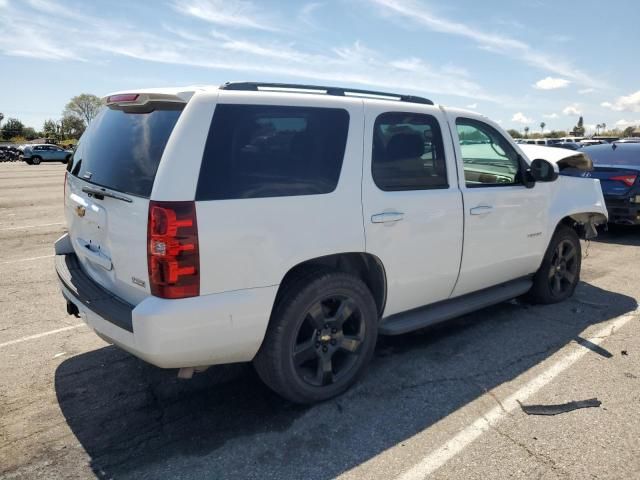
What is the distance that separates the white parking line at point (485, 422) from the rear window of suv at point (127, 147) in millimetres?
2072

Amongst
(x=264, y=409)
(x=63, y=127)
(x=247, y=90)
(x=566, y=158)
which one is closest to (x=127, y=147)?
(x=247, y=90)

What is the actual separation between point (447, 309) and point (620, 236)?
678 centimetres

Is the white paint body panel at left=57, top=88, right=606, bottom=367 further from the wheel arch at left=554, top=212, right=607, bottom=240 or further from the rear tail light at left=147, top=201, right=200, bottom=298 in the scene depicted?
the wheel arch at left=554, top=212, right=607, bottom=240

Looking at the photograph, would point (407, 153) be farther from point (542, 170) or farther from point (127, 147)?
point (127, 147)

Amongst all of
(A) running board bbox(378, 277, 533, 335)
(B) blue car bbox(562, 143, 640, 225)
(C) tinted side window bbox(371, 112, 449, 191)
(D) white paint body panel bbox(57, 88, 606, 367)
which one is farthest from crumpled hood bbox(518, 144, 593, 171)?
(B) blue car bbox(562, 143, 640, 225)

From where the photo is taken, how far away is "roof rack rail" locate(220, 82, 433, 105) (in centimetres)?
304

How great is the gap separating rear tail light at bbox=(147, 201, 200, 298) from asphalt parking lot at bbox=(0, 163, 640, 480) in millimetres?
965

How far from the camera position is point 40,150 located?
39438 millimetres

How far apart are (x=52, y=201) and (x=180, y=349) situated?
12732 millimetres

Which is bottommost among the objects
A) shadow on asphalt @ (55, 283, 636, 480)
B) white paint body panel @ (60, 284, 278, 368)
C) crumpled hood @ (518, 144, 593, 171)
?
shadow on asphalt @ (55, 283, 636, 480)

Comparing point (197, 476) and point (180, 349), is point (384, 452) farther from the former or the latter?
point (180, 349)

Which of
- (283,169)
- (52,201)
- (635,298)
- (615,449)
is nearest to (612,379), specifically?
(615,449)

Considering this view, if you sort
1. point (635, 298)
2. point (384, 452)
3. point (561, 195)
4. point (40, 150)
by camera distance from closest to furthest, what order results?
point (384, 452) → point (561, 195) → point (635, 298) → point (40, 150)

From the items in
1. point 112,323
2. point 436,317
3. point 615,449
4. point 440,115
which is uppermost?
point 440,115
